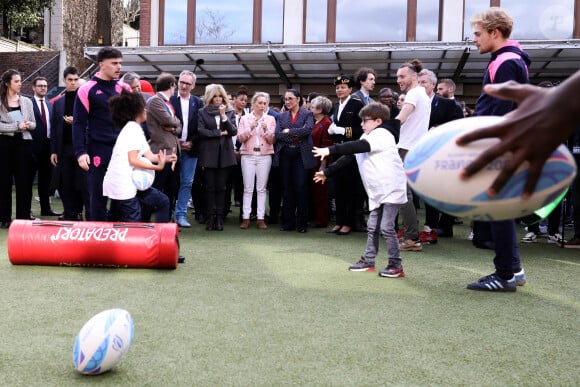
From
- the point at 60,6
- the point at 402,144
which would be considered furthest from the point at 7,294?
the point at 60,6

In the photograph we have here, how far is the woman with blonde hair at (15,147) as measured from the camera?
28.6 feet

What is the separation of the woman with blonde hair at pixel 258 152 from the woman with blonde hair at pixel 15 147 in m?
3.03

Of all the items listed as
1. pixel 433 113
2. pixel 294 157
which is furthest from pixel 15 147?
pixel 433 113

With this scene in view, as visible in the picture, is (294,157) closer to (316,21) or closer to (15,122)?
(15,122)

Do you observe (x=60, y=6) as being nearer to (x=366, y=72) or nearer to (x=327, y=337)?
(x=366, y=72)

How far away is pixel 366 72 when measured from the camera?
29.3 feet

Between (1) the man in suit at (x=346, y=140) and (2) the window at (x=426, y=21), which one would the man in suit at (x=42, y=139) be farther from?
(2) the window at (x=426, y=21)

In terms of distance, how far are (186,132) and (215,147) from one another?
466 mm

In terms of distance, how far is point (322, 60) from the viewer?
16359 millimetres

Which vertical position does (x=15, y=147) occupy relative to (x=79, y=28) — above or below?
below

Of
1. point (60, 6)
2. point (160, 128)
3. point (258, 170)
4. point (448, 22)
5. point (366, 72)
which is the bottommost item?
point (258, 170)

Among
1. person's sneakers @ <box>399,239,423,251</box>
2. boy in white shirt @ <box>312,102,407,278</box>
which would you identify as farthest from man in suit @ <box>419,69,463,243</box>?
boy in white shirt @ <box>312,102,407,278</box>

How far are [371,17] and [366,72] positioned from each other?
10442mm

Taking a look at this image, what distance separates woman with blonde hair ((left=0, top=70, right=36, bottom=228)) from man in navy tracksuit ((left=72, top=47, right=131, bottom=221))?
103 inches
